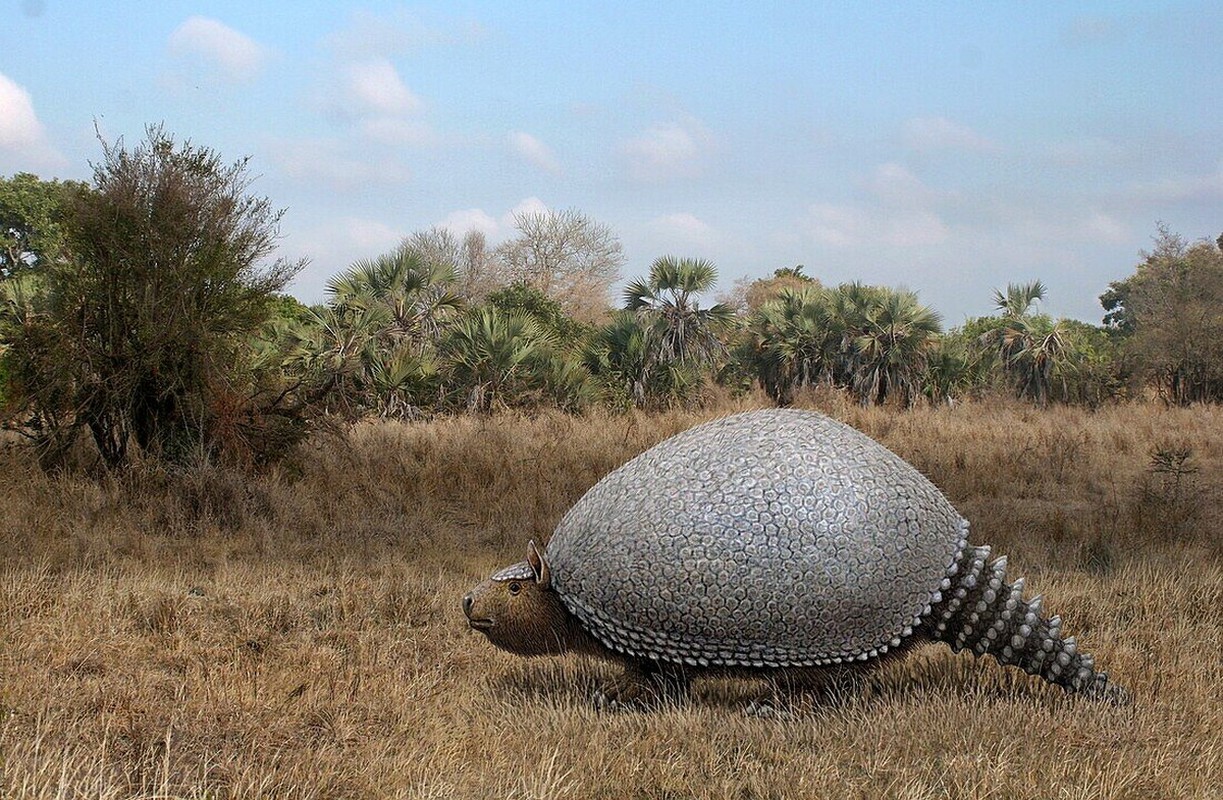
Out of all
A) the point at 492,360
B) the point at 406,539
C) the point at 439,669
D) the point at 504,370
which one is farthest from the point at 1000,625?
the point at 492,360

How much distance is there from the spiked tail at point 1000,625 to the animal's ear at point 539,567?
1.66 m

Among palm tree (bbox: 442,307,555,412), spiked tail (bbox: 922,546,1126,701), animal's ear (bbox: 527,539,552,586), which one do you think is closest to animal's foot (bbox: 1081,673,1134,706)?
spiked tail (bbox: 922,546,1126,701)

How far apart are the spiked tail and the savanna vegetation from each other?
156 millimetres

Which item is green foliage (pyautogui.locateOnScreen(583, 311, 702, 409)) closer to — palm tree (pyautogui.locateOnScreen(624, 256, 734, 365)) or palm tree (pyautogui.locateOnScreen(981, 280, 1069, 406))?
palm tree (pyautogui.locateOnScreen(624, 256, 734, 365))

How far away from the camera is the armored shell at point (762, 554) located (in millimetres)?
4656

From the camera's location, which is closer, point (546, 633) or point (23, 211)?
point (546, 633)

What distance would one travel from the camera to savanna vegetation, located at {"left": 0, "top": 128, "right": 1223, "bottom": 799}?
14.1ft

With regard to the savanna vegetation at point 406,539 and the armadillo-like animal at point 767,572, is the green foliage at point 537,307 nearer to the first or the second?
the savanna vegetation at point 406,539

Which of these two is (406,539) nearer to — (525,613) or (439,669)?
(439,669)

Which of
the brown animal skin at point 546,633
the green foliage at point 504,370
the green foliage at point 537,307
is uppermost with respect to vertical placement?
the green foliage at point 537,307

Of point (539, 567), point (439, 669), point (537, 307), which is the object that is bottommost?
point (439, 669)

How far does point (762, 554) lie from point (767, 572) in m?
0.07

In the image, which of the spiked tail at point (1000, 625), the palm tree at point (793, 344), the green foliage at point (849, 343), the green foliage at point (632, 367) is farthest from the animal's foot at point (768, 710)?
the palm tree at point (793, 344)

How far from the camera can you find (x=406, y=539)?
31.3ft
